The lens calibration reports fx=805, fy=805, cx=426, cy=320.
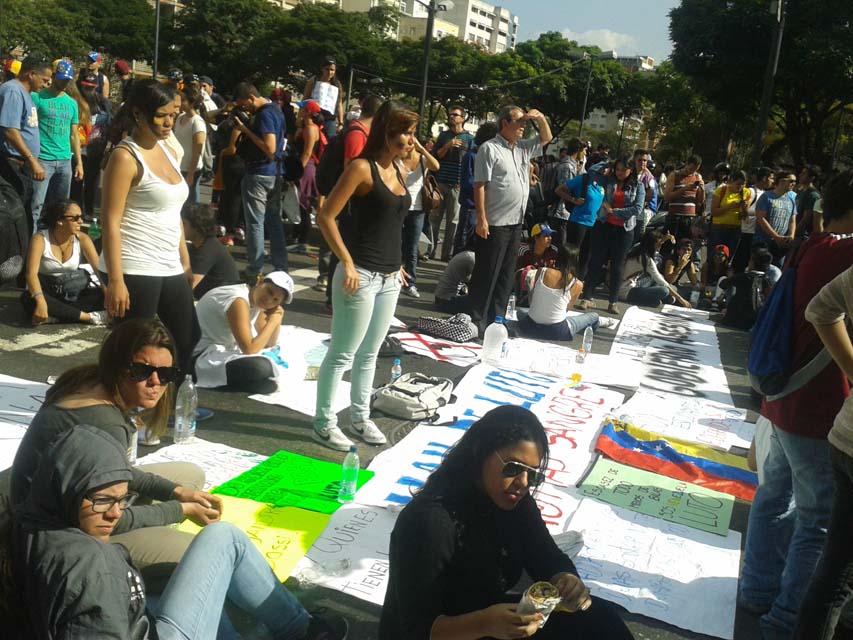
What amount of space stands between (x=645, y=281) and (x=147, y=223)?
7.35 m

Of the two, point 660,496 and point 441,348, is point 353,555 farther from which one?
point 441,348

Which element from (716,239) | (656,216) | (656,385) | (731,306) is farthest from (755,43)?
(656,385)

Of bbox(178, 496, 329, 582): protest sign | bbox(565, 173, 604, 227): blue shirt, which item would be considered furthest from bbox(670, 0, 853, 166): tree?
bbox(178, 496, 329, 582): protest sign

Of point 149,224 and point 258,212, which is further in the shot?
point 258,212

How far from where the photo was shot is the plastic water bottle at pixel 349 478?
3.73m

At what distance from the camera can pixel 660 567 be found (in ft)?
11.6

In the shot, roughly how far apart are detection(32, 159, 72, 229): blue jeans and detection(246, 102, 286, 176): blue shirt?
181cm

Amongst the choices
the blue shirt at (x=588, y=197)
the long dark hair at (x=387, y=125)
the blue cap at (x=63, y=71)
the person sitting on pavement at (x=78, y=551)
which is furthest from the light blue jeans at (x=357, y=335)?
the blue shirt at (x=588, y=197)

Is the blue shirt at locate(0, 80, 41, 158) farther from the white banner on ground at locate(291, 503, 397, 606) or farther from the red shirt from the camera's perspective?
the red shirt

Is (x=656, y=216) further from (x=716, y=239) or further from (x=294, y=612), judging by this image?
(x=294, y=612)

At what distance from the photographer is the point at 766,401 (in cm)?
310

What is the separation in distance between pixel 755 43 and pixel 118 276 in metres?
33.0

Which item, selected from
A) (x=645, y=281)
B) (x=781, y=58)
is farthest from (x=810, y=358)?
(x=781, y=58)

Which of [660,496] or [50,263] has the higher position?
[50,263]
